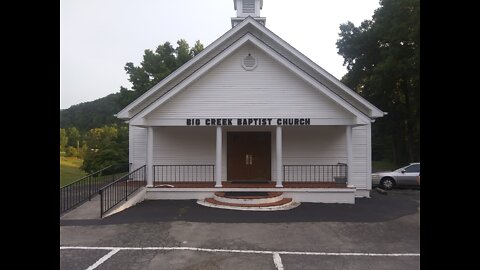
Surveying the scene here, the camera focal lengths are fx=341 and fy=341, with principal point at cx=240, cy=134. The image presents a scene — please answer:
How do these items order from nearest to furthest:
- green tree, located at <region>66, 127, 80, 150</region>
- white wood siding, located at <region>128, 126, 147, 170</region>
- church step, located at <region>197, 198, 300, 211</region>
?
1. church step, located at <region>197, 198, 300, 211</region>
2. white wood siding, located at <region>128, 126, 147, 170</region>
3. green tree, located at <region>66, 127, 80, 150</region>

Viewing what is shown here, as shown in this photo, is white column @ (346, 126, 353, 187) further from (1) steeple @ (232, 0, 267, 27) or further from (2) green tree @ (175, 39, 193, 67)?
(2) green tree @ (175, 39, 193, 67)

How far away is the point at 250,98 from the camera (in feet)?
46.5

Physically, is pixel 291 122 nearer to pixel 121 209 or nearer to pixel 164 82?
pixel 164 82

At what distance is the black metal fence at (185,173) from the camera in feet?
52.0

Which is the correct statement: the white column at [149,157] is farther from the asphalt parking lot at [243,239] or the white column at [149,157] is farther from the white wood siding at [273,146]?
the asphalt parking lot at [243,239]

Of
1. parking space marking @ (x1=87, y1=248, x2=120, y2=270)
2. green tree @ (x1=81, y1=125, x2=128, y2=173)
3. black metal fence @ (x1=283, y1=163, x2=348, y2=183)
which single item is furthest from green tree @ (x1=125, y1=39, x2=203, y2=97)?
Result: parking space marking @ (x1=87, y1=248, x2=120, y2=270)

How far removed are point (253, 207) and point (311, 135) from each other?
17.4 feet

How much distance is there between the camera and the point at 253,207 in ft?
40.1

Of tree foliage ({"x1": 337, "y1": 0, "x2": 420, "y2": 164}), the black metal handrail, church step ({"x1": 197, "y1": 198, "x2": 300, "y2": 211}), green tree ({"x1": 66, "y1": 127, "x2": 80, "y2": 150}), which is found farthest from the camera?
green tree ({"x1": 66, "y1": 127, "x2": 80, "y2": 150})

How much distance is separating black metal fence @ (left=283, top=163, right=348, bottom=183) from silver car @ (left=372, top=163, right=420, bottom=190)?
14.8 ft

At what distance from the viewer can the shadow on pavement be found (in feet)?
34.9

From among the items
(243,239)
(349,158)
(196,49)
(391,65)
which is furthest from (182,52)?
(243,239)

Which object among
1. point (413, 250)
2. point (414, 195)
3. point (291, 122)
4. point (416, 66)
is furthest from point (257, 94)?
point (416, 66)
